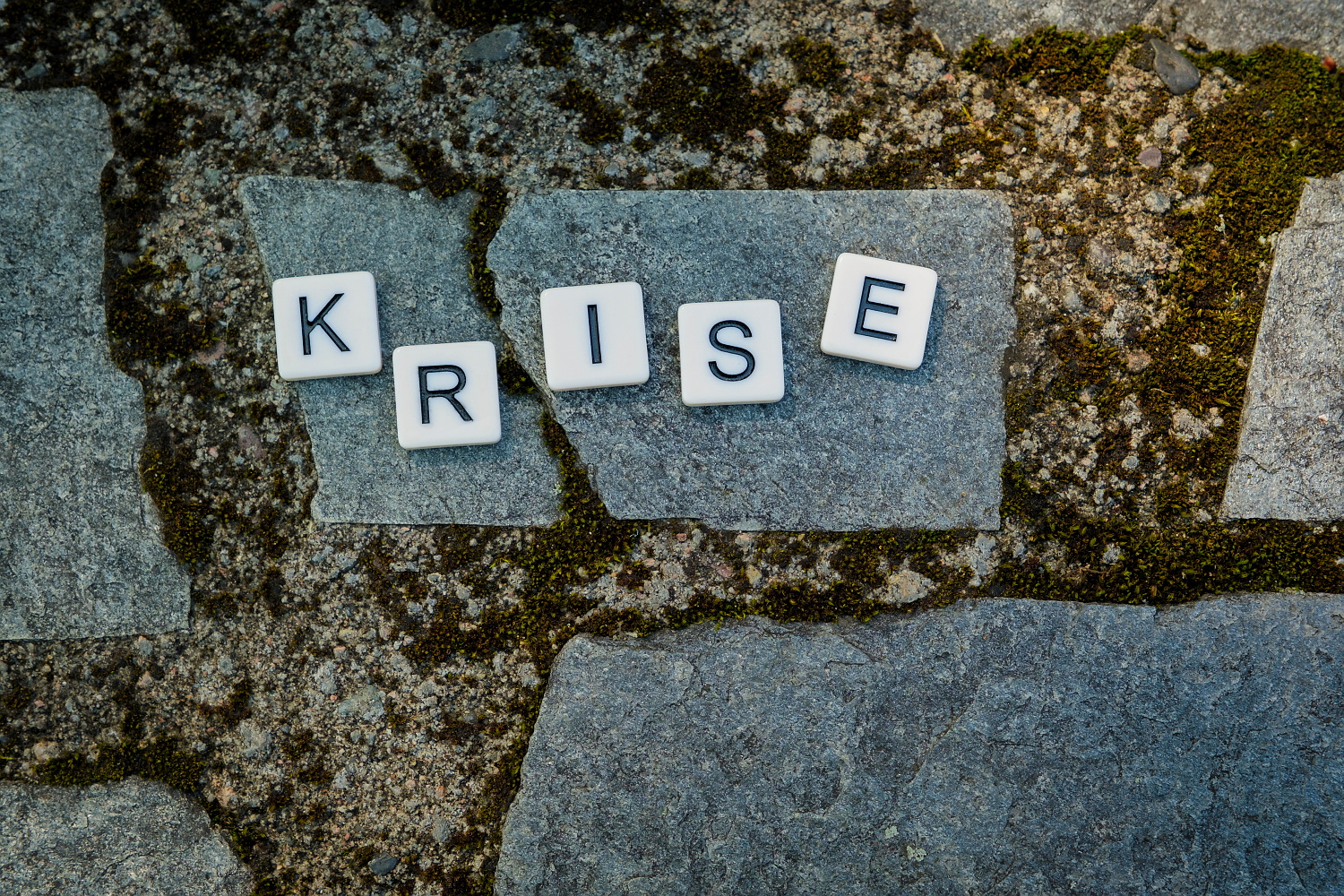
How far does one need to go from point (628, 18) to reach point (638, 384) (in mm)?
868

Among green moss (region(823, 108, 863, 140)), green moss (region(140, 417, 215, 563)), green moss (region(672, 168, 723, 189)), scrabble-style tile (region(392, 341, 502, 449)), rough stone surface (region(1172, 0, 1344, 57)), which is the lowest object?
green moss (region(140, 417, 215, 563))

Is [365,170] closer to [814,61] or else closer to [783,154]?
[783,154]

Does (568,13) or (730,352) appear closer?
(730,352)

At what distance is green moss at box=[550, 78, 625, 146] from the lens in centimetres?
188

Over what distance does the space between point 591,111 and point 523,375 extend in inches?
25.0

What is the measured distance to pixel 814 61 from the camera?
6.24 ft

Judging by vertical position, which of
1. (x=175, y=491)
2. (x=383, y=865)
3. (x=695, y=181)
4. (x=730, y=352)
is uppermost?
(x=695, y=181)

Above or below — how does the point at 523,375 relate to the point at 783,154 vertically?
below

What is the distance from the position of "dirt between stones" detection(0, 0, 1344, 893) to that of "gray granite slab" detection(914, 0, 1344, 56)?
47 millimetres

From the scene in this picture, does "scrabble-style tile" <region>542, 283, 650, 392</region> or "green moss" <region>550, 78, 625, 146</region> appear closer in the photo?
"scrabble-style tile" <region>542, 283, 650, 392</region>

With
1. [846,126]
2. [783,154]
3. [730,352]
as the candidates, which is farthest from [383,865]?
[846,126]

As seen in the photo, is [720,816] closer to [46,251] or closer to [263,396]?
[263,396]

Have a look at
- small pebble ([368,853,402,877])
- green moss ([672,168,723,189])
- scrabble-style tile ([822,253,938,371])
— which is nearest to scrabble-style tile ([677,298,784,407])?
scrabble-style tile ([822,253,938,371])

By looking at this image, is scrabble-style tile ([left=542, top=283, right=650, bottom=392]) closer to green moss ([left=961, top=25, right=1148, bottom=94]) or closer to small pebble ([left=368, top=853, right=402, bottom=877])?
green moss ([left=961, top=25, right=1148, bottom=94])
